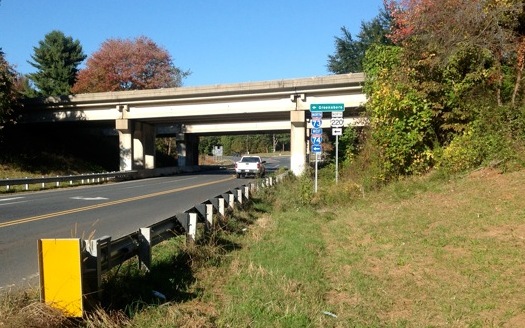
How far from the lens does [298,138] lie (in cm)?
3434

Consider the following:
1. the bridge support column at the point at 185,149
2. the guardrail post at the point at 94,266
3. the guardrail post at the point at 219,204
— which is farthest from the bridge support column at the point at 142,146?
the guardrail post at the point at 94,266

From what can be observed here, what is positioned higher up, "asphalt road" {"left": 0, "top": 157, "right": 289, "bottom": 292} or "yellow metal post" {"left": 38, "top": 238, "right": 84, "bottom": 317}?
"yellow metal post" {"left": 38, "top": 238, "right": 84, "bottom": 317}

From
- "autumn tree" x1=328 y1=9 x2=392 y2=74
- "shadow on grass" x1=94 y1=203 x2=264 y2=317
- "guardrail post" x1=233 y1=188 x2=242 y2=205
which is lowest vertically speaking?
"shadow on grass" x1=94 y1=203 x2=264 y2=317

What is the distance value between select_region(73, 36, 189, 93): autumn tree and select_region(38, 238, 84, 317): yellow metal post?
58.6m

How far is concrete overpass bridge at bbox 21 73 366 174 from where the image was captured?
3291 centimetres

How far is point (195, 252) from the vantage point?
7406 mm

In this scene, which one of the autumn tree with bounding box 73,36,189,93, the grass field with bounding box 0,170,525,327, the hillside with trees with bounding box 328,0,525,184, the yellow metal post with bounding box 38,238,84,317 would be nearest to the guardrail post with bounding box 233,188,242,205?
→ the grass field with bounding box 0,170,525,327

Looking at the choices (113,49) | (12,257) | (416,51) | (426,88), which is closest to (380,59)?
(416,51)

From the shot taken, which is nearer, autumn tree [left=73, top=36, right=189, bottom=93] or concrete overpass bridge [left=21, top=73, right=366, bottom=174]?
concrete overpass bridge [left=21, top=73, right=366, bottom=174]

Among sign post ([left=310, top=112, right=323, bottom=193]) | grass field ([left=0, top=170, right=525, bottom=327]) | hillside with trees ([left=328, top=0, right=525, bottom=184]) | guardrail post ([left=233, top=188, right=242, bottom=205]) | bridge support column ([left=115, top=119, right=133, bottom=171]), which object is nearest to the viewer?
grass field ([left=0, top=170, right=525, bottom=327])

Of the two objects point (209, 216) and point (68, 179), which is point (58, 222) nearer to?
point (209, 216)

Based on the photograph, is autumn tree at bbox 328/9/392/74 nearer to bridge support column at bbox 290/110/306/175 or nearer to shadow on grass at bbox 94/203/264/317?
bridge support column at bbox 290/110/306/175

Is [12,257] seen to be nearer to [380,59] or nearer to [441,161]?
[441,161]

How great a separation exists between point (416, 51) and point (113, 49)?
169 ft
